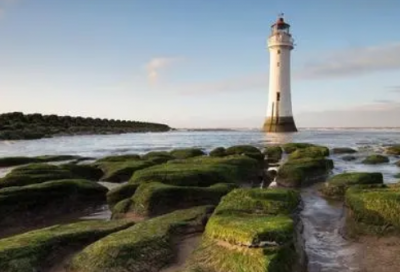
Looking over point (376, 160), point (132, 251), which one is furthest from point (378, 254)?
point (376, 160)

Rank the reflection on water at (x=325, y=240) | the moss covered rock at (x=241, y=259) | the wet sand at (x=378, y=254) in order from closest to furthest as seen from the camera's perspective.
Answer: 1. the moss covered rock at (x=241, y=259)
2. the wet sand at (x=378, y=254)
3. the reflection on water at (x=325, y=240)

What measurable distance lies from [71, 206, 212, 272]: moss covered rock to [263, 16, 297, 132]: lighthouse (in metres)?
46.4

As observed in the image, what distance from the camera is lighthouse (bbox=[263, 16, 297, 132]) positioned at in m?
51.5

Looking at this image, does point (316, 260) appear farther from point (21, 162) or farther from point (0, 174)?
point (21, 162)

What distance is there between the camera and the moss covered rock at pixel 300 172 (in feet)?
40.0

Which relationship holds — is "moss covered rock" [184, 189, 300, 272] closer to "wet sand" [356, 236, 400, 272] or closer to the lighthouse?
"wet sand" [356, 236, 400, 272]

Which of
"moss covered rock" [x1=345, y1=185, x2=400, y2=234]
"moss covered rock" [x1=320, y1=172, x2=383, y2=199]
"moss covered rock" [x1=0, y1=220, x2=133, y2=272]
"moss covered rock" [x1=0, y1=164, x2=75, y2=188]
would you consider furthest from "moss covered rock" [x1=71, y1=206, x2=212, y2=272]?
"moss covered rock" [x1=320, y1=172, x2=383, y2=199]

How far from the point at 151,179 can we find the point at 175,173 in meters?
0.59

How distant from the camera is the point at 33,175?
1068 centimetres

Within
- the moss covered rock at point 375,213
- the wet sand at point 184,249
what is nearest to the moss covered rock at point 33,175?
the wet sand at point 184,249

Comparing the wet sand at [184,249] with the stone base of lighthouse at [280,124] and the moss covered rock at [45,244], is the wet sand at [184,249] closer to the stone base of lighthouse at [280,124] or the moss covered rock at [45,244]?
the moss covered rock at [45,244]

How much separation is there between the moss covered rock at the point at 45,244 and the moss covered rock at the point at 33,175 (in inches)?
165

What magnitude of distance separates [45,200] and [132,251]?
4.07 m

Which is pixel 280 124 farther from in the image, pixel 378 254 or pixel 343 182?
pixel 378 254
